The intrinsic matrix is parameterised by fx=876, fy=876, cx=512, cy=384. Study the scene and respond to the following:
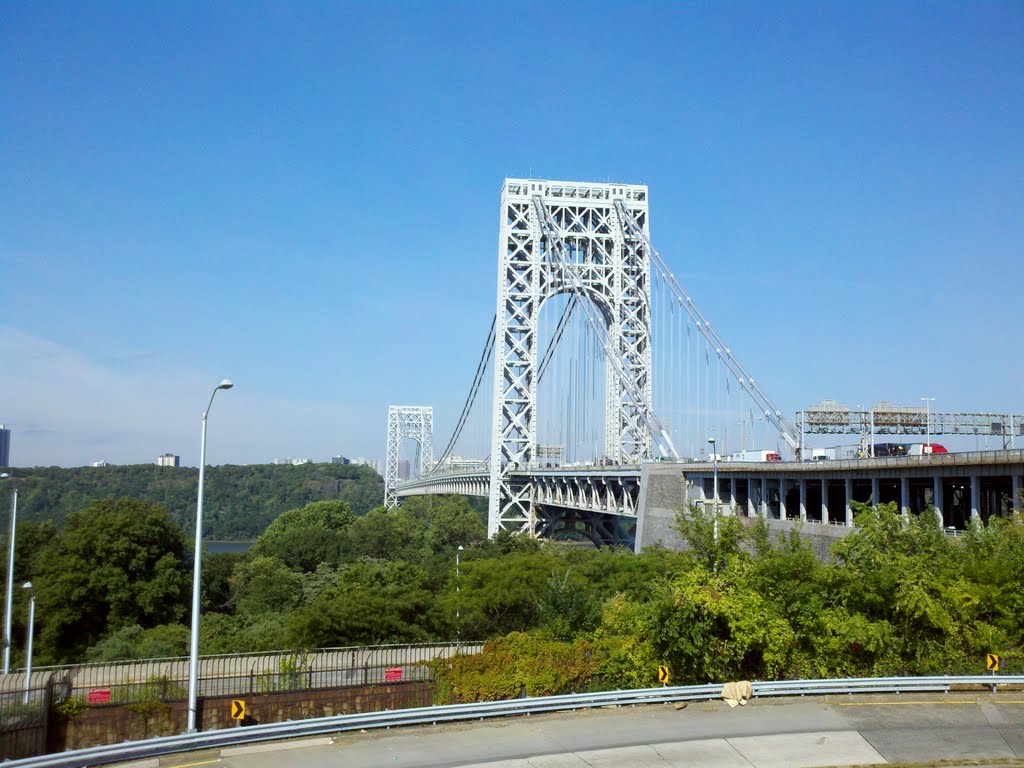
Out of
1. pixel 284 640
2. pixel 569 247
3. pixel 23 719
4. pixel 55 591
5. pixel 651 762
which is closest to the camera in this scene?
pixel 651 762

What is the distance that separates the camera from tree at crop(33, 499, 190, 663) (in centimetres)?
4269

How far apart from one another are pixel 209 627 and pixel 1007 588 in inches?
1451

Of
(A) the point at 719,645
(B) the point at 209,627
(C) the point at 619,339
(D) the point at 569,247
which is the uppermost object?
(D) the point at 569,247

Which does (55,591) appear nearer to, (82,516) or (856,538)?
(82,516)

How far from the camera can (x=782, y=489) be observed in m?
36.2

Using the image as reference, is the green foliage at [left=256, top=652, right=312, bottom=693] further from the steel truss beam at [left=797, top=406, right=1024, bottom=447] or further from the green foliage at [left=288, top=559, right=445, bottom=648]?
the steel truss beam at [left=797, top=406, right=1024, bottom=447]

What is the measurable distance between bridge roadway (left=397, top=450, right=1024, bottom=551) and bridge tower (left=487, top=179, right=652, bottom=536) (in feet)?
7.46

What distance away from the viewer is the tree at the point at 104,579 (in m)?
42.7

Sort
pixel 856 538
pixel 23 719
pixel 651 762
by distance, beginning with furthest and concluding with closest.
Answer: pixel 856 538 → pixel 23 719 → pixel 651 762

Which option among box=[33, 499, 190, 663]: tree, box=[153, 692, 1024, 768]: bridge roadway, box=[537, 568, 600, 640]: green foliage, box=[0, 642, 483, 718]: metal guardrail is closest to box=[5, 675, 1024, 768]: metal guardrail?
box=[153, 692, 1024, 768]: bridge roadway

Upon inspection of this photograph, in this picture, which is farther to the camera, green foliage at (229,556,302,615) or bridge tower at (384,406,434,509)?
bridge tower at (384,406,434,509)

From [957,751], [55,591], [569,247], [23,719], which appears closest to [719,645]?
[957,751]

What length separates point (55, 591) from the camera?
140 ft

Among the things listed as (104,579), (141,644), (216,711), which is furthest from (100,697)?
(104,579)
